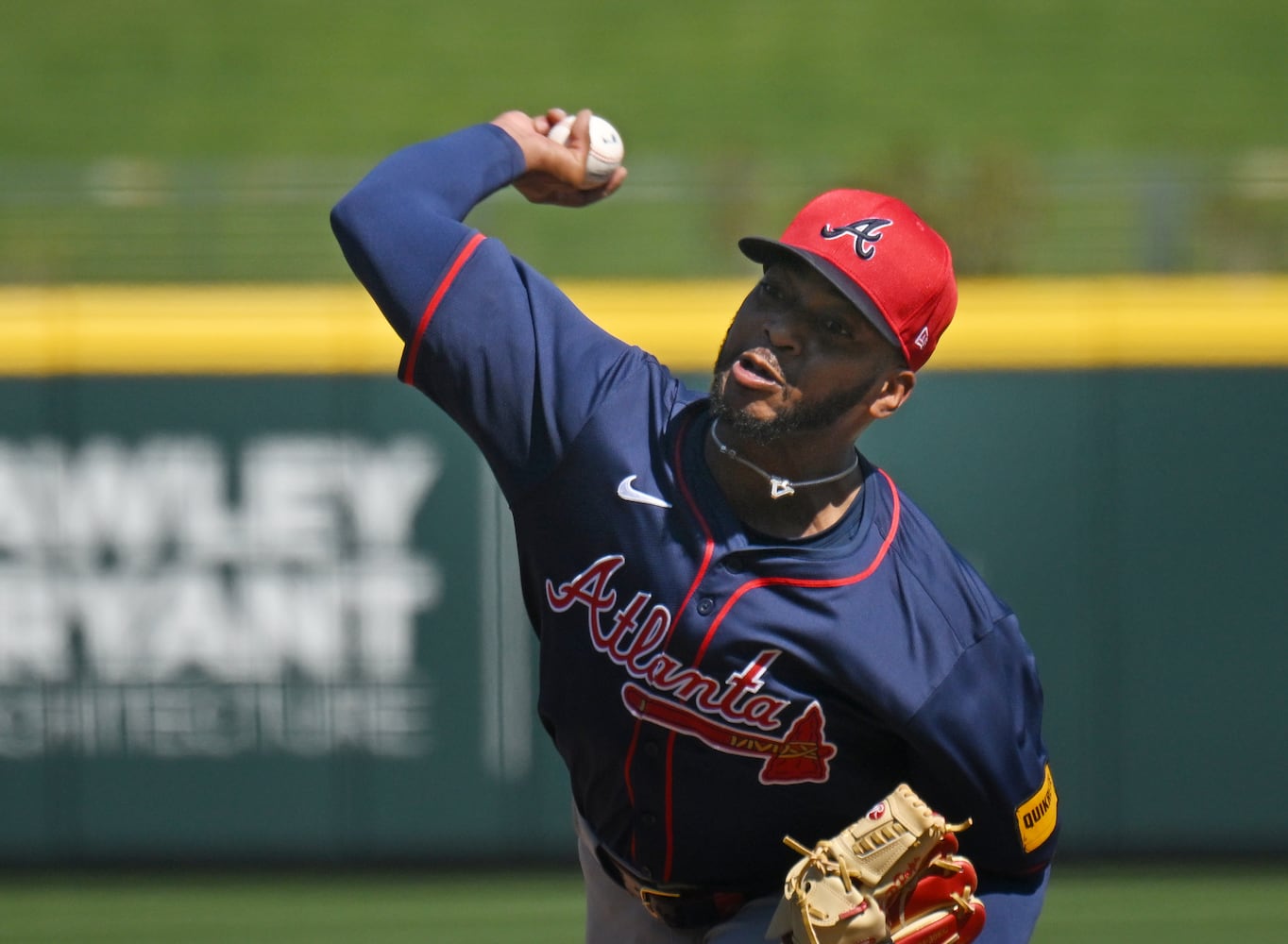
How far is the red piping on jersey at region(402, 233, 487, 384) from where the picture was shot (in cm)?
260

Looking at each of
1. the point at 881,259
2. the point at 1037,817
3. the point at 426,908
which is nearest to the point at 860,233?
the point at 881,259

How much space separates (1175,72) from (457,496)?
12.4 m

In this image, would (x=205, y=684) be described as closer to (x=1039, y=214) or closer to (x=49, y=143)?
(x=1039, y=214)

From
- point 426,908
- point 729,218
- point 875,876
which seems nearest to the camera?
point 875,876

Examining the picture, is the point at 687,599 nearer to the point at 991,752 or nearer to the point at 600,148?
the point at 991,752

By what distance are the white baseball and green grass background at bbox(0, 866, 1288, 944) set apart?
3667mm

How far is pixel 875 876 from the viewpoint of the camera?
8.27 feet

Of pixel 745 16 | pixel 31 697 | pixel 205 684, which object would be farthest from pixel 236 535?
pixel 745 16

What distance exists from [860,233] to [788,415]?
11.9 inches

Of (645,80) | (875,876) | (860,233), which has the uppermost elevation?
(645,80)

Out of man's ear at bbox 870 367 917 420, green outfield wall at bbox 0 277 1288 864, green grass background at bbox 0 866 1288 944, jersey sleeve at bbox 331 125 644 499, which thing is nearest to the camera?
jersey sleeve at bbox 331 125 644 499

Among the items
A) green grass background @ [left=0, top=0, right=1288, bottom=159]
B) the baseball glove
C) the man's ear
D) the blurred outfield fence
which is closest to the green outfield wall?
the blurred outfield fence

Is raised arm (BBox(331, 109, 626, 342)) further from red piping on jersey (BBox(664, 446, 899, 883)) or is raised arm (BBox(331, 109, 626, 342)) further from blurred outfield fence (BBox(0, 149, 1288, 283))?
blurred outfield fence (BBox(0, 149, 1288, 283))

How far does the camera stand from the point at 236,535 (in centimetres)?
643
